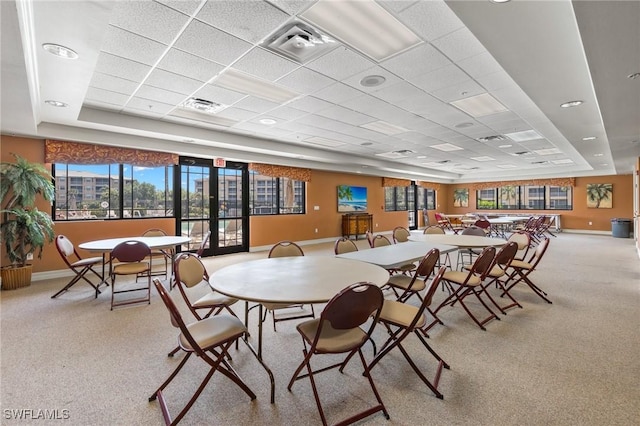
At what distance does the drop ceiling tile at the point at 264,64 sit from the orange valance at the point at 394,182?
8.40 metres

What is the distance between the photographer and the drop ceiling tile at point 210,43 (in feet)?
8.28

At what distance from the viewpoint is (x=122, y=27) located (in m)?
2.45

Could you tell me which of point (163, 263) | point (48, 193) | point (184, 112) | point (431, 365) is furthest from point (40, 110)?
point (431, 365)

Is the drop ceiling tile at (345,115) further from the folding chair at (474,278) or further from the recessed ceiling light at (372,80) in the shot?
the folding chair at (474,278)

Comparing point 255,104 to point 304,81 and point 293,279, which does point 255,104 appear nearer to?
point 304,81

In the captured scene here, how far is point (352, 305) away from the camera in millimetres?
1600

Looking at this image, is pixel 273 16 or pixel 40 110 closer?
pixel 273 16

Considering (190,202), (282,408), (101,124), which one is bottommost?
(282,408)

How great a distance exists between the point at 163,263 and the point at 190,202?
1423mm

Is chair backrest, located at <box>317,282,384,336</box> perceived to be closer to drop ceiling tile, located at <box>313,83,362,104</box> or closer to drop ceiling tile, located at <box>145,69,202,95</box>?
drop ceiling tile, located at <box>313,83,362,104</box>

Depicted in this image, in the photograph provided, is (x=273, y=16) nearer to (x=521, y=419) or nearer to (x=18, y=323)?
(x=521, y=419)

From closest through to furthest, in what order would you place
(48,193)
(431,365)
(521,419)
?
(521,419) → (431,365) → (48,193)

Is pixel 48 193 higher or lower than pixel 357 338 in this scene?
higher

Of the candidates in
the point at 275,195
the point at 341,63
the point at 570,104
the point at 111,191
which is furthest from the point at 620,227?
the point at 111,191
